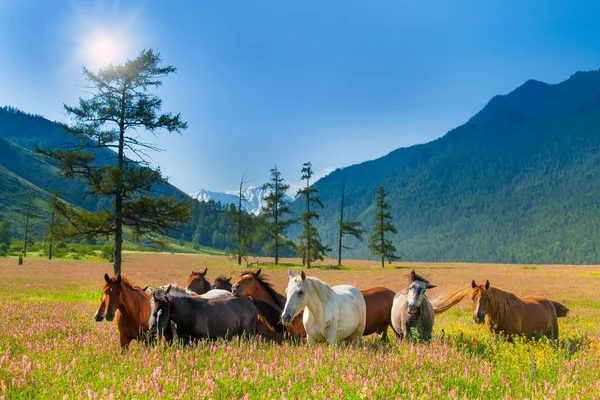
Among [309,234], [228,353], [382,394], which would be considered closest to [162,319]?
[228,353]

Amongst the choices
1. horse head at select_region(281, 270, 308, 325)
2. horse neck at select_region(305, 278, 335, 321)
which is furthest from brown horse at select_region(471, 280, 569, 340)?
horse head at select_region(281, 270, 308, 325)

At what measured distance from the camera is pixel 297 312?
7.52m

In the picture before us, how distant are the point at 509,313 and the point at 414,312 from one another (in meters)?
2.63

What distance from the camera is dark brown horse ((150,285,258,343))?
6.98m

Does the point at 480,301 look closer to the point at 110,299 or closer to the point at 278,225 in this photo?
the point at 110,299

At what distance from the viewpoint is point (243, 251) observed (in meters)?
62.2

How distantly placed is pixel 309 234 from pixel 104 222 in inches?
1660

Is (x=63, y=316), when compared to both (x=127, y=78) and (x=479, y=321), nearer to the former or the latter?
(x=479, y=321)

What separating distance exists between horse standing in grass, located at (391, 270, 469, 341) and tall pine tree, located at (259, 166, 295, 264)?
5466cm

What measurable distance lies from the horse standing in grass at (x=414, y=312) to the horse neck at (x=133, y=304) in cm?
A: 534

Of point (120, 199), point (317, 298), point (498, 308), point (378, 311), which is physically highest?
point (120, 199)

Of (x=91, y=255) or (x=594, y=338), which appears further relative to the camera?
(x=91, y=255)

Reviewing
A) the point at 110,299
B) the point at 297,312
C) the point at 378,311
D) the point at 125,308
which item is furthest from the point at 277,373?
the point at 378,311

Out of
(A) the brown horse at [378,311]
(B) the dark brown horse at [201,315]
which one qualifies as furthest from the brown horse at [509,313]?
(B) the dark brown horse at [201,315]
